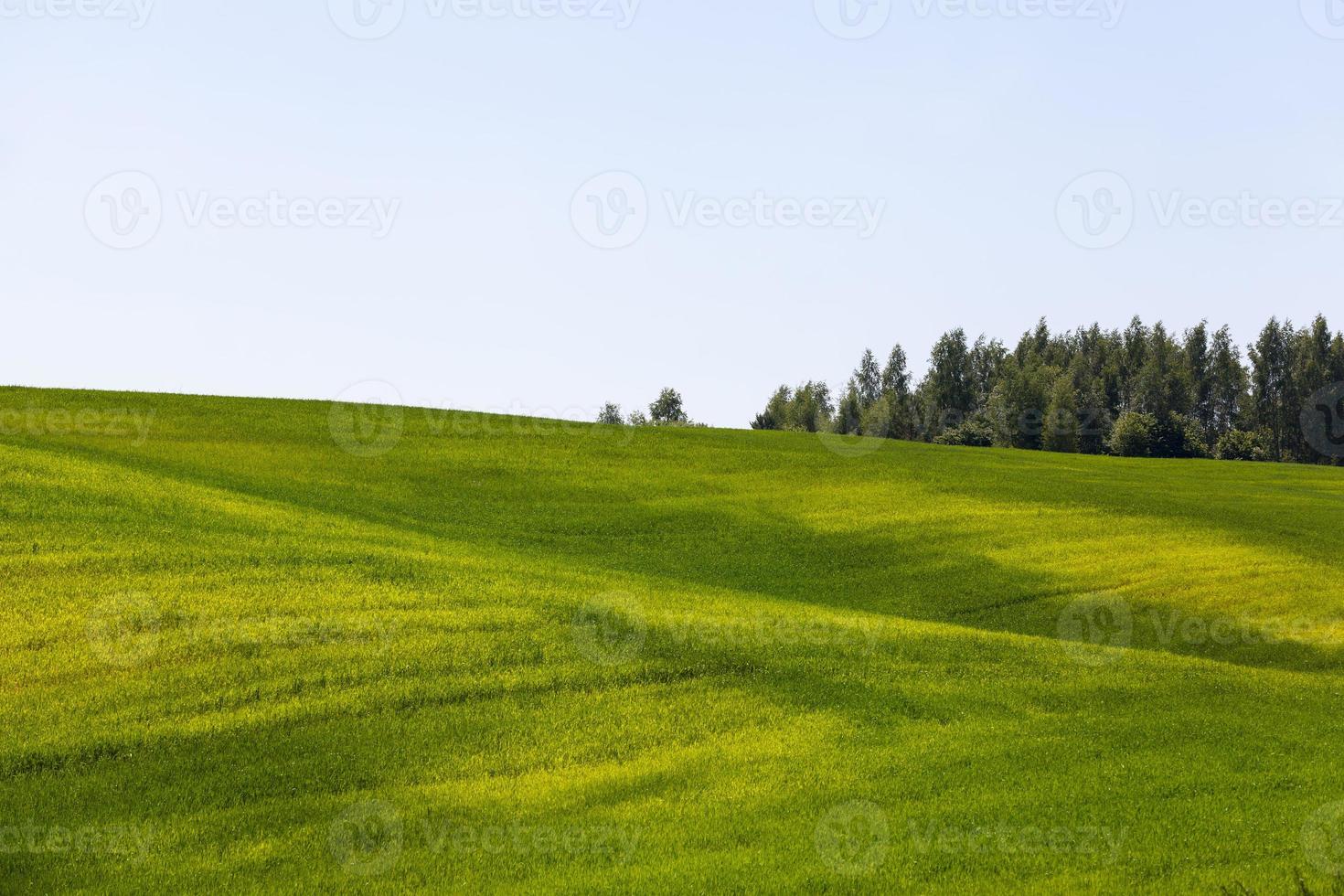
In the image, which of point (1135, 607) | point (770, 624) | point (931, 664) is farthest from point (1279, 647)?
point (770, 624)

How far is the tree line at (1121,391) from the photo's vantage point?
471ft

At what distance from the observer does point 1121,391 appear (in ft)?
532

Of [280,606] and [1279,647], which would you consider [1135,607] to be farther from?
[280,606]

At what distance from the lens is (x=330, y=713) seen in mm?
21484

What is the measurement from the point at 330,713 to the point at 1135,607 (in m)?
26.1

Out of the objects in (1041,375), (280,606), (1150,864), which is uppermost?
(1041,375)
